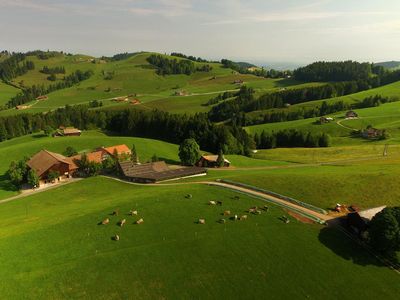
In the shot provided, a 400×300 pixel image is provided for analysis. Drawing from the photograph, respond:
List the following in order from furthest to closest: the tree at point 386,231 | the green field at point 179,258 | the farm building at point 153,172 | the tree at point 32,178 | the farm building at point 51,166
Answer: the farm building at point 51,166 → the farm building at point 153,172 → the tree at point 32,178 → the tree at point 386,231 → the green field at point 179,258

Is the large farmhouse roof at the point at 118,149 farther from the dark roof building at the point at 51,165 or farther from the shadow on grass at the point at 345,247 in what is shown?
the shadow on grass at the point at 345,247

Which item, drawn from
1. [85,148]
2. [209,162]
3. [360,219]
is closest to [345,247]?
[360,219]

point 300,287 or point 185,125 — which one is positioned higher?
point 185,125

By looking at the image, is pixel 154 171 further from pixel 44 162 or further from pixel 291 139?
pixel 291 139

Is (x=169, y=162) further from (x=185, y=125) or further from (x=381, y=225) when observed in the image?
(x=381, y=225)

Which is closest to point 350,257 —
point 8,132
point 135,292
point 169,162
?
point 135,292

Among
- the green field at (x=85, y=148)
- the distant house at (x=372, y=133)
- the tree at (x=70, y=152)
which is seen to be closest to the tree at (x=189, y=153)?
the green field at (x=85, y=148)

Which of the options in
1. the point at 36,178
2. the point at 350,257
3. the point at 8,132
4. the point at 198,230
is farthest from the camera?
the point at 8,132
